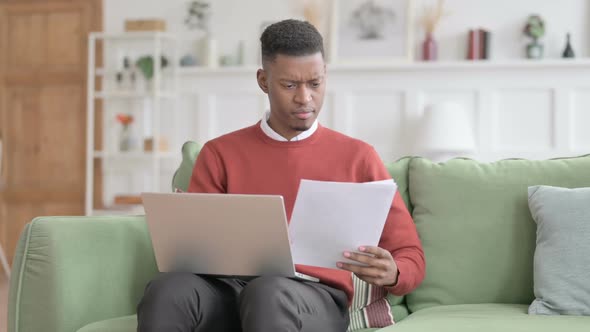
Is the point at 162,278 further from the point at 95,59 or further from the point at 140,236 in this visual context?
the point at 95,59

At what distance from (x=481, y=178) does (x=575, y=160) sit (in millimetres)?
267

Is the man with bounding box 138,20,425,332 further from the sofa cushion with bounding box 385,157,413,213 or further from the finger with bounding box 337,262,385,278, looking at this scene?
the sofa cushion with bounding box 385,157,413,213

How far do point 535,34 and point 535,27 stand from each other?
0.05 m

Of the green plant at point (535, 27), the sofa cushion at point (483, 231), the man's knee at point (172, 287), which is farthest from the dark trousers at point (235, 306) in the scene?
the green plant at point (535, 27)

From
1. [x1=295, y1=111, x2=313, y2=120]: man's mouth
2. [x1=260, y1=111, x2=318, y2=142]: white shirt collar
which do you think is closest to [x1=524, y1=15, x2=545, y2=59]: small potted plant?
[x1=260, y1=111, x2=318, y2=142]: white shirt collar

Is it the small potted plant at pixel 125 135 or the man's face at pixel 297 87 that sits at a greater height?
the man's face at pixel 297 87

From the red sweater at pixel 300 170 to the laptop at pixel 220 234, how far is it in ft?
0.79

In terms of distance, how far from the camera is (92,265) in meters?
2.12

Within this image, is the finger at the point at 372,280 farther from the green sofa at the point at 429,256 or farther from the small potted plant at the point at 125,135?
the small potted plant at the point at 125,135

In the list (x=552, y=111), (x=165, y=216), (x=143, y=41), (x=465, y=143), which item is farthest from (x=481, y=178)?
(x=143, y=41)

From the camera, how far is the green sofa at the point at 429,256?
6.70ft

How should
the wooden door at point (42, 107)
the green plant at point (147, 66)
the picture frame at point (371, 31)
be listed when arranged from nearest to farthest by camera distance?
the picture frame at point (371, 31)
the green plant at point (147, 66)
the wooden door at point (42, 107)

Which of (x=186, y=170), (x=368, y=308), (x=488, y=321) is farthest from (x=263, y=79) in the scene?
(x=488, y=321)

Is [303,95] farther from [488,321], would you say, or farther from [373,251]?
[488,321]
